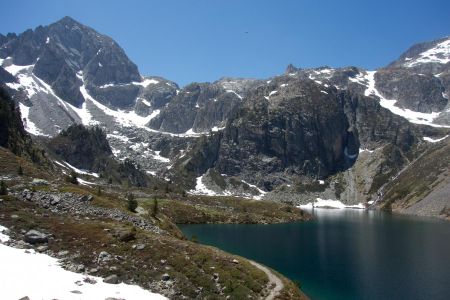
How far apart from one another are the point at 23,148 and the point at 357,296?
12975cm

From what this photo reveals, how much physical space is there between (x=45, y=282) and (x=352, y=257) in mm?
76416

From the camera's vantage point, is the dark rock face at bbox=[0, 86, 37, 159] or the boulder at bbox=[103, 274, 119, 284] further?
the dark rock face at bbox=[0, 86, 37, 159]

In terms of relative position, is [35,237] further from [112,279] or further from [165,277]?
[165,277]

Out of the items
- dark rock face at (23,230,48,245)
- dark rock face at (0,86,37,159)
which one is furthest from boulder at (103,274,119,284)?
dark rock face at (0,86,37,159)

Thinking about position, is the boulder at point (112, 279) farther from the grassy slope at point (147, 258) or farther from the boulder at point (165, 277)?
the boulder at point (165, 277)

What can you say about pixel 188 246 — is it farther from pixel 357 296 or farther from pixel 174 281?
pixel 357 296

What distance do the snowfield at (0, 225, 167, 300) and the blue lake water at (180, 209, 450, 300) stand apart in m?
34.9

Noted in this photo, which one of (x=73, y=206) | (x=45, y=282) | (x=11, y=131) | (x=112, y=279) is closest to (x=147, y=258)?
(x=112, y=279)

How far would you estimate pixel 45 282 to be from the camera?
114ft

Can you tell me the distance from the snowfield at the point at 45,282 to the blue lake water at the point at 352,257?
115ft

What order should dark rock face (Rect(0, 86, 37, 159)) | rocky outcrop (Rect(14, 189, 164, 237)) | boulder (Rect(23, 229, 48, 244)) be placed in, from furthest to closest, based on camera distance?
dark rock face (Rect(0, 86, 37, 159)) → rocky outcrop (Rect(14, 189, 164, 237)) → boulder (Rect(23, 229, 48, 244))

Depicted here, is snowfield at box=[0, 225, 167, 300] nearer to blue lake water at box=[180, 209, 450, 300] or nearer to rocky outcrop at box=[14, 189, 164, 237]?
rocky outcrop at box=[14, 189, 164, 237]

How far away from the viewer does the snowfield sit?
1276 inches

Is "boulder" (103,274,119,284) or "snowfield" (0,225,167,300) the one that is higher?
"snowfield" (0,225,167,300)
